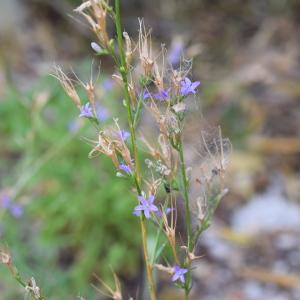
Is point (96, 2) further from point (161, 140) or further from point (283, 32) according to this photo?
point (283, 32)

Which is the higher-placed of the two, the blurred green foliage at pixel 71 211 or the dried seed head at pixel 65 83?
the dried seed head at pixel 65 83

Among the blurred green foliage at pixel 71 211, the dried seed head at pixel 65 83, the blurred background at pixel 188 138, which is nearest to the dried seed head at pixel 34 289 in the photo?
the dried seed head at pixel 65 83

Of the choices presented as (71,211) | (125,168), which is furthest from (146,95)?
(71,211)

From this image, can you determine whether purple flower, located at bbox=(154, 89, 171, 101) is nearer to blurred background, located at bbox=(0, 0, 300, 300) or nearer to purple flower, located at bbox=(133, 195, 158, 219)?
purple flower, located at bbox=(133, 195, 158, 219)

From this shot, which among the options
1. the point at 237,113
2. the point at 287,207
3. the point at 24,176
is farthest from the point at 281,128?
the point at 24,176

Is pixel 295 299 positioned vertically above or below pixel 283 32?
below

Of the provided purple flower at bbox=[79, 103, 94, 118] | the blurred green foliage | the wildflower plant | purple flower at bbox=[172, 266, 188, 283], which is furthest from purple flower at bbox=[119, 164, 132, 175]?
the blurred green foliage

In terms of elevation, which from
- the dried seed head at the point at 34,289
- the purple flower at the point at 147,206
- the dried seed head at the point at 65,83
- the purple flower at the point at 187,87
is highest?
the dried seed head at the point at 65,83

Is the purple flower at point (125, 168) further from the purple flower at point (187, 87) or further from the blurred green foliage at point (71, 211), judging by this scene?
the blurred green foliage at point (71, 211)

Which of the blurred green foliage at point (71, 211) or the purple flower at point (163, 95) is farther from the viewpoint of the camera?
the blurred green foliage at point (71, 211)
